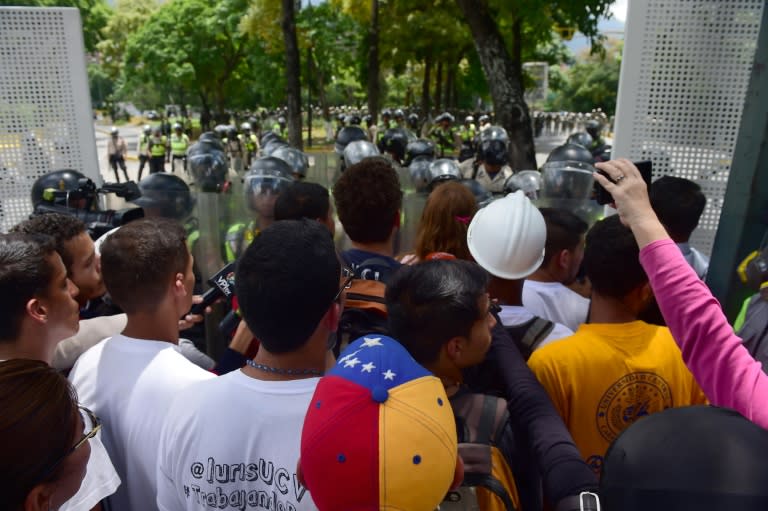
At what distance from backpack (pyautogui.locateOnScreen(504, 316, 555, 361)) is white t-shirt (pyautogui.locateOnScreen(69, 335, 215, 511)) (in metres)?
1.15

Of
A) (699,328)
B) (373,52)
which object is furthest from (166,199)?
(373,52)

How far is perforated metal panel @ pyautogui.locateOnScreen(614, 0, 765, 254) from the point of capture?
4.59m

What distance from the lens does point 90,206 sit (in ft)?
15.7

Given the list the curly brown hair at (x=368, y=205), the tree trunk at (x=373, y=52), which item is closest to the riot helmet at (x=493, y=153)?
the curly brown hair at (x=368, y=205)

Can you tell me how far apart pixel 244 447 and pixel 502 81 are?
995 centimetres

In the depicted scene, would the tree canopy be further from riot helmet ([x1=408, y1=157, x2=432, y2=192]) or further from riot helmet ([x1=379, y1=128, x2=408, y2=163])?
riot helmet ([x1=408, y1=157, x2=432, y2=192])

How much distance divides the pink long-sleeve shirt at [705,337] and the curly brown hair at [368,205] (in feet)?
5.29

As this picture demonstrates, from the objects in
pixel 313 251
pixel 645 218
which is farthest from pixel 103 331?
pixel 645 218

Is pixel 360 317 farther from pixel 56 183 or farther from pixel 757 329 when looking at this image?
pixel 56 183

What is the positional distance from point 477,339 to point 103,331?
1641 mm

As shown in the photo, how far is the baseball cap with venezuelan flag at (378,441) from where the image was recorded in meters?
1.16

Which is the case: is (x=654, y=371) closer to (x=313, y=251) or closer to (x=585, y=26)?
(x=313, y=251)

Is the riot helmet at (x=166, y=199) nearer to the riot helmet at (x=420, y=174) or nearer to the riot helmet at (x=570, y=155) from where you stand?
the riot helmet at (x=420, y=174)

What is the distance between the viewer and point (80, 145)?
252 inches
